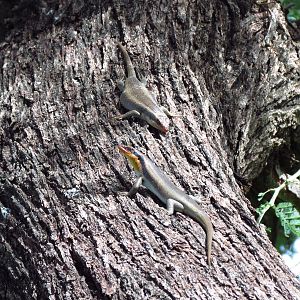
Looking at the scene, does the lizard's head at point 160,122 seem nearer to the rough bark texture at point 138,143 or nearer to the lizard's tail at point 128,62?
the rough bark texture at point 138,143

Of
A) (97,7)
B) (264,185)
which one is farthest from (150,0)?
(264,185)

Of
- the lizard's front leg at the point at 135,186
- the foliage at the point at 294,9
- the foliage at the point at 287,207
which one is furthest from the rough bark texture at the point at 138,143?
the foliage at the point at 294,9

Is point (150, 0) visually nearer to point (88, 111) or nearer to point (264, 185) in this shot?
point (88, 111)

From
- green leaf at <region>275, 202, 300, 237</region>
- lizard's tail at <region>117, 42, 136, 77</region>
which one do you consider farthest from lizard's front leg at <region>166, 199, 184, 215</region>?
green leaf at <region>275, 202, 300, 237</region>

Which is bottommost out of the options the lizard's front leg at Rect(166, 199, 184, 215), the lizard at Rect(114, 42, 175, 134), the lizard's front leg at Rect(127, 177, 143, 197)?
the lizard's front leg at Rect(166, 199, 184, 215)

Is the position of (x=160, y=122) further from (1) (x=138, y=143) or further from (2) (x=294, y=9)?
(2) (x=294, y=9)

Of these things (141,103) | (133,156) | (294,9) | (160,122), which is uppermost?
(294,9)

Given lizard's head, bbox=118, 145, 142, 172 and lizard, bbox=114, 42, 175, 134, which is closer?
lizard's head, bbox=118, 145, 142, 172

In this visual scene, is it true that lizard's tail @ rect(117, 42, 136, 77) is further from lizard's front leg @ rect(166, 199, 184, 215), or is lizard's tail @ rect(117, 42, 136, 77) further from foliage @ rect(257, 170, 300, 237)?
foliage @ rect(257, 170, 300, 237)

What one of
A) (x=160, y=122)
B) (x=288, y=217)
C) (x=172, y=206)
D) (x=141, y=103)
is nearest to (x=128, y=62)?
(x=141, y=103)
